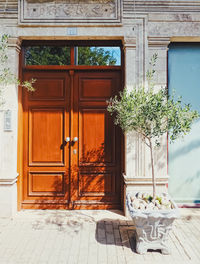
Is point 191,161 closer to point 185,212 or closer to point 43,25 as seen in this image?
point 185,212

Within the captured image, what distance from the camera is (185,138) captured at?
4336 millimetres

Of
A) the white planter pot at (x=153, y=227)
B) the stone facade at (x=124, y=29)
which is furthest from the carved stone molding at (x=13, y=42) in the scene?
the white planter pot at (x=153, y=227)

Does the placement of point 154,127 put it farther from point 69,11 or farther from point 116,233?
point 69,11

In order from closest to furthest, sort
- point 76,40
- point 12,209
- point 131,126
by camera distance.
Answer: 1. point 131,126
2. point 12,209
3. point 76,40

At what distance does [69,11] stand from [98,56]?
90 centimetres

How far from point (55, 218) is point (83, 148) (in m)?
1.31

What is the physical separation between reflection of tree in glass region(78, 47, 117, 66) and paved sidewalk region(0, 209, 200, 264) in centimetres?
278

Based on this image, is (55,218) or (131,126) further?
(55,218)

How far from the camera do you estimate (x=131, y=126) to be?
3.11 m

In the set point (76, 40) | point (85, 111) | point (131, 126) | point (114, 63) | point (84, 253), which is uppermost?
point (76, 40)

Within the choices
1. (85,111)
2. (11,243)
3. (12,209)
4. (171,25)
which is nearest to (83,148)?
(85,111)

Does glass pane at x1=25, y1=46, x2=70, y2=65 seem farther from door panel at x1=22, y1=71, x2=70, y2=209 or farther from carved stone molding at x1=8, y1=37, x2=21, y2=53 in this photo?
carved stone molding at x1=8, y1=37, x2=21, y2=53

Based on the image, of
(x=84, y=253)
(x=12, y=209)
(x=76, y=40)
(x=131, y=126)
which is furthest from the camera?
(x=76, y=40)

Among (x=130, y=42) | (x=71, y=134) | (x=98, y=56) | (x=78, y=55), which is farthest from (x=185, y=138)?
(x=78, y=55)
